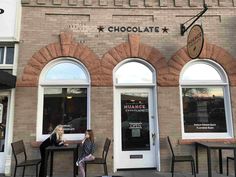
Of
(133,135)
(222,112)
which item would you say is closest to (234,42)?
(222,112)

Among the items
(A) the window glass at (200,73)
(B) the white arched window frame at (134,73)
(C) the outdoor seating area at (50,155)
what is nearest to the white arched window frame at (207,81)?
(A) the window glass at (200,73)

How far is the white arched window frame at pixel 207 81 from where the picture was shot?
8336mm

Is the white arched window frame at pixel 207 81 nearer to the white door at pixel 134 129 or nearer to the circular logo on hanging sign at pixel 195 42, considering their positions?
the circular logo on hanging sign at pixel 195 42

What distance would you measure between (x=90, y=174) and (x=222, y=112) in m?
4.48

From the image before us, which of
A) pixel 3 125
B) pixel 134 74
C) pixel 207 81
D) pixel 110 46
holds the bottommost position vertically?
pixel 3 125

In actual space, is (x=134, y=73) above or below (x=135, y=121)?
above

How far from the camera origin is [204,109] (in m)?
8.51

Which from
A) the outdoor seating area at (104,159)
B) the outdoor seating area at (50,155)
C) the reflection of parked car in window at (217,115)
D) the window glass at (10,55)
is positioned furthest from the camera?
the reflection of parked car in window at (217,115)

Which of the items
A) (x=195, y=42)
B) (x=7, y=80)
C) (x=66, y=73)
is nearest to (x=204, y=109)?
(x=195, y=42)

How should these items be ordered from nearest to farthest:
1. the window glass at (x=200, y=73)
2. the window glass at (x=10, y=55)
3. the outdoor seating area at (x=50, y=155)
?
the outdoor seating area at (x=50, y=155)
the window glass at (x=10, y=55)
the window glass at (x=200, y=73)

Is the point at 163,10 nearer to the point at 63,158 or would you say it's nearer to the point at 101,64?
the point at 101,64

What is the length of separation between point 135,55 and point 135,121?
2.04 meters

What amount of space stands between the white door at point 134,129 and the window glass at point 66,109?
1028 millimetres

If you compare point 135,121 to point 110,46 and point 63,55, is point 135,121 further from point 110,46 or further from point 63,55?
point 63,55
